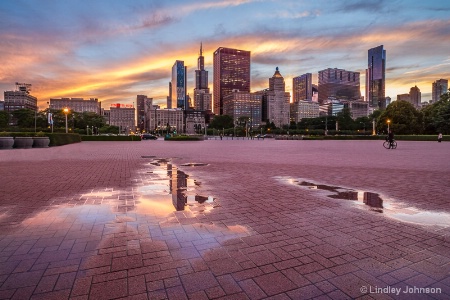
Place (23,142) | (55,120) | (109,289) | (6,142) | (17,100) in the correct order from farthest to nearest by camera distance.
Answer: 1. (17,100)
2. (55,120)
3. (23,142)
4. (6,142)
5. (109,289)

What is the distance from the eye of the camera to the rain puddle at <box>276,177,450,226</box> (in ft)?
16.7

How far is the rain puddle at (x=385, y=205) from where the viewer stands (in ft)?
16.7

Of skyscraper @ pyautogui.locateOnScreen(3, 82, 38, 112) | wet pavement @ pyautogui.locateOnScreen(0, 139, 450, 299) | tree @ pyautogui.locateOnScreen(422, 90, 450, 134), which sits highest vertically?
skyscraper @ pyautogui.locateOnScreen(3, 82, 38, 112)

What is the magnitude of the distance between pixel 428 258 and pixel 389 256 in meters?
0.45

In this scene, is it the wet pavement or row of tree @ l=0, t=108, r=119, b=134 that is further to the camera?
row of tree @ l=0, t=108, r=119, b=134

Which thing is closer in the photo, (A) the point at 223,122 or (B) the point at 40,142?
(B) the point at 40,142

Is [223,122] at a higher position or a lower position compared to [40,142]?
higher

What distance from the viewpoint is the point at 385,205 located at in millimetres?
6059

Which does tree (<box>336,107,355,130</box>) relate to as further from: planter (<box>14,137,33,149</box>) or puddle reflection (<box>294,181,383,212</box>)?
puddle reflection (<box>294,181,383,212</box>)

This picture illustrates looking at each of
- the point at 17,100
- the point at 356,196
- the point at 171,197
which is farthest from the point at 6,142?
the point at 17,100

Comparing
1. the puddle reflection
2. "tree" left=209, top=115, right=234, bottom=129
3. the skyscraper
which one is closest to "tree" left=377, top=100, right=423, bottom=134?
the puddle reflection

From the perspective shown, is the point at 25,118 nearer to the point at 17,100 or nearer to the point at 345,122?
the point at 17,100

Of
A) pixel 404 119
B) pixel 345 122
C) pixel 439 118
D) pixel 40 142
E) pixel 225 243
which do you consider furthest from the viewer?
pixel 345 122

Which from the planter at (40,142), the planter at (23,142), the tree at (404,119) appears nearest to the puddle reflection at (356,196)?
the planter at (23,142)
